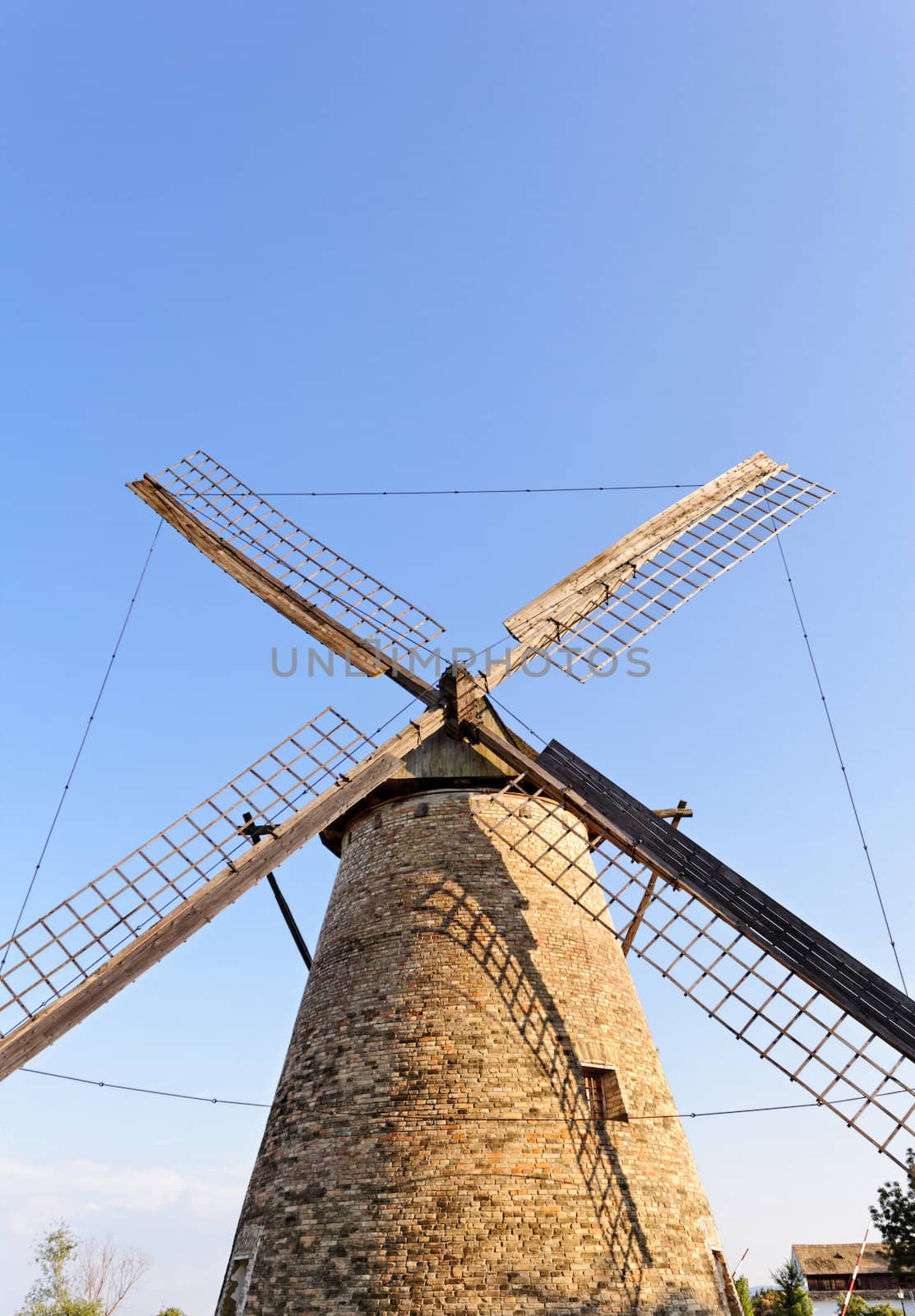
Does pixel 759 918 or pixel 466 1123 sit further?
pixel 759 918

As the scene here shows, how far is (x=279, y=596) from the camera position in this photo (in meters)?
12.3

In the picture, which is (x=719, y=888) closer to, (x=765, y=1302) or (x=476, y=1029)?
(x=476, y=1029)

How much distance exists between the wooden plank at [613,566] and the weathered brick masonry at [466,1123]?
8.92ft

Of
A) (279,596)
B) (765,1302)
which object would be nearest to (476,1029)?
(279,596)

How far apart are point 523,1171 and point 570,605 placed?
6874 millimetres

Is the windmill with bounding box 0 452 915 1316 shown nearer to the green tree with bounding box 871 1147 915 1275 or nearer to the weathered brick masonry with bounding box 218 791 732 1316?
the weathered brick masonry with bounding box 218 791 732 1316

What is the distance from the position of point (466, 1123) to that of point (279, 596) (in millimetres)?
7333

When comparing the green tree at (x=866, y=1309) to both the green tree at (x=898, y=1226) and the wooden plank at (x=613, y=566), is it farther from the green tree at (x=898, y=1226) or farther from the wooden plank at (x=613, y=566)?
the wooden plank at (x=613, y=566)

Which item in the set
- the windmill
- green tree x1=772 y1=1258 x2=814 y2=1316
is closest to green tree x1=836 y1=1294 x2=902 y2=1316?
green tree x1=772 y1=1258 x2=814 y2=1316

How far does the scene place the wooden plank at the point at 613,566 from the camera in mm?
11555

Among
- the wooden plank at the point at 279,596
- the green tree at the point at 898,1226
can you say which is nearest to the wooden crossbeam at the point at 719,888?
the wooden plank at the point at 279,596

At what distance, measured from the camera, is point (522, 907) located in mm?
9469

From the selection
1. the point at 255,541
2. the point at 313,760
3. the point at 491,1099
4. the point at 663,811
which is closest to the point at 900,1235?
the point at 663,811

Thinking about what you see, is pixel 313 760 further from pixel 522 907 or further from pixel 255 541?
pixel 255 541
